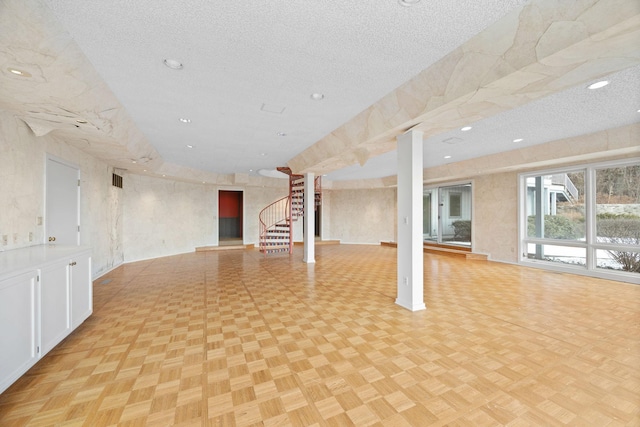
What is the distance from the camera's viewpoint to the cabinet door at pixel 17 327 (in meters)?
1.94

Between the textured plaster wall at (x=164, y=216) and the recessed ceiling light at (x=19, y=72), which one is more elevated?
the recessed ceiling light at (x=19, y=72)

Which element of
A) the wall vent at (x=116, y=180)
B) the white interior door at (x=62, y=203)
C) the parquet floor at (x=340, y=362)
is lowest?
the parquet floor at (x=340, y=362)

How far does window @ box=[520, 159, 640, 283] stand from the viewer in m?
5.43

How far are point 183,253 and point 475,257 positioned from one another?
10.1 m

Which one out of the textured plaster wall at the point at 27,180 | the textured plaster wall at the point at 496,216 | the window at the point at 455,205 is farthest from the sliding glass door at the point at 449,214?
the textured plaster wall at the point at 27,180

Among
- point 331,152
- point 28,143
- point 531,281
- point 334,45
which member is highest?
point 334,45

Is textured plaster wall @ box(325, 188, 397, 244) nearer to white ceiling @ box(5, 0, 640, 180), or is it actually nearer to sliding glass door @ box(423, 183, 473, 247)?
sliding glass door @ box(423, 183, 473, 247)

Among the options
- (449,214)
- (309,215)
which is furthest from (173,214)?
(449,214)

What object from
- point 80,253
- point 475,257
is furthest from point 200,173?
point 475,257

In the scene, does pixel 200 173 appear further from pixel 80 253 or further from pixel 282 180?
pixel 80 253

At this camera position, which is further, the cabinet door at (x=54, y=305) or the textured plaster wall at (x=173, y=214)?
the textured plaster wall at (x=173, y=214)

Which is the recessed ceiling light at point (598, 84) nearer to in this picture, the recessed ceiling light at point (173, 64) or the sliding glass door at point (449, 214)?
the recessed ceiling light at point (173, 64)

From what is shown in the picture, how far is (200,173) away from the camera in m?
9.12

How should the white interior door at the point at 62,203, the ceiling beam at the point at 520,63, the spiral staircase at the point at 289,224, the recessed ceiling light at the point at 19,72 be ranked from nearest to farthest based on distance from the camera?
the ceiling beam at the point at 520,63 < the recessed ceiling light at the point at 19,72 < the white interior door at the point at 62,203 < the spiral staircase at the point at 289,224
